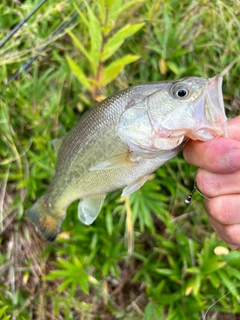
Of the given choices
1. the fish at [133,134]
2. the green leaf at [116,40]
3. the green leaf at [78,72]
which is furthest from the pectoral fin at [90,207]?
the green leaf at [116,40]

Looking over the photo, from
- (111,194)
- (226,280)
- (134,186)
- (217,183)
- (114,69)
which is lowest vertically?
(226,280)

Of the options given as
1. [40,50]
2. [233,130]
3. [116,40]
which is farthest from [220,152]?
[40,50]

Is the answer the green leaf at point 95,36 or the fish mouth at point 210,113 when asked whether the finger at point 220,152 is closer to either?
the fish mouth at point 210,113

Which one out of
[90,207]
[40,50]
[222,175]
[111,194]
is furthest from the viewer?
[40,50]

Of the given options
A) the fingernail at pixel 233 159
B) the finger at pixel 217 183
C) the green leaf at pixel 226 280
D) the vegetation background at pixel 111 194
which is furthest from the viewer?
the vegetation background at pixel 111 194

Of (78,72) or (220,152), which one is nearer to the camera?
(220,152)

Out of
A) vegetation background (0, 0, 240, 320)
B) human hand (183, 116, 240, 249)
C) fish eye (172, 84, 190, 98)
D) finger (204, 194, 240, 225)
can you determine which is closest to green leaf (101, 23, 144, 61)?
vegetation background (0, 0, 240, 320)

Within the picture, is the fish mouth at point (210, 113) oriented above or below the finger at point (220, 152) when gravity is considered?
above

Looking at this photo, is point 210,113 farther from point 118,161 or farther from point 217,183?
point 118,161
